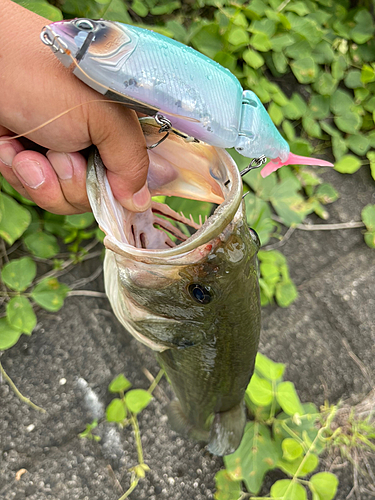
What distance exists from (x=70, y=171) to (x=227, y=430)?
1.51 meters

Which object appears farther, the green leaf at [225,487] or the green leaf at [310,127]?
the green leaf at [310,127]

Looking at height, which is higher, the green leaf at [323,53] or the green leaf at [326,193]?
the green leaf at [323,53]

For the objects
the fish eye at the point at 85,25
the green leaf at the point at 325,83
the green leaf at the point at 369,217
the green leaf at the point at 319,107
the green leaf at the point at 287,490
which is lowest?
the green leaf at the point at 287,490

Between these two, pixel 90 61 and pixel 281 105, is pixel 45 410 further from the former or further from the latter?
pixel 281 105

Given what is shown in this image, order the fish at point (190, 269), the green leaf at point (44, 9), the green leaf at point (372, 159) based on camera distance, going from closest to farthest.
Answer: the fish at point (190, 269)
the green leaf at point (44, 9)
the green leaf at point (372, 159)

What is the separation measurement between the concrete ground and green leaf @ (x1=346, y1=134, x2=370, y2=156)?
1445 millimetres

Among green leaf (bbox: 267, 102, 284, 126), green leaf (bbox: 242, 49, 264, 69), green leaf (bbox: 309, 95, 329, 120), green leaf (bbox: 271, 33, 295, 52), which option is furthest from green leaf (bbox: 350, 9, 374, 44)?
green leaf (bbox: 242, 49, 264, 69)

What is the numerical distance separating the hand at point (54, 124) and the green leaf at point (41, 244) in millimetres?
941

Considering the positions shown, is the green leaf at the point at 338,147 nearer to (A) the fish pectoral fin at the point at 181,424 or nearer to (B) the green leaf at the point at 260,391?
(B) the green leaf at the point at 260,391

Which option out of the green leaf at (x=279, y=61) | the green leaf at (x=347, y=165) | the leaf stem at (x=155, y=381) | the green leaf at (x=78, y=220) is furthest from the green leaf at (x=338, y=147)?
the leaf stem at (x=155, y=381)

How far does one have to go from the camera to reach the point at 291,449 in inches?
81.9

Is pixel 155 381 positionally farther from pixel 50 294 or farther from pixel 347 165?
pixel 347 165

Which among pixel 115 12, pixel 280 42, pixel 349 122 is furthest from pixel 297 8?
pixel 115 12

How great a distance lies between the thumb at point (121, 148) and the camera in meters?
0.94
